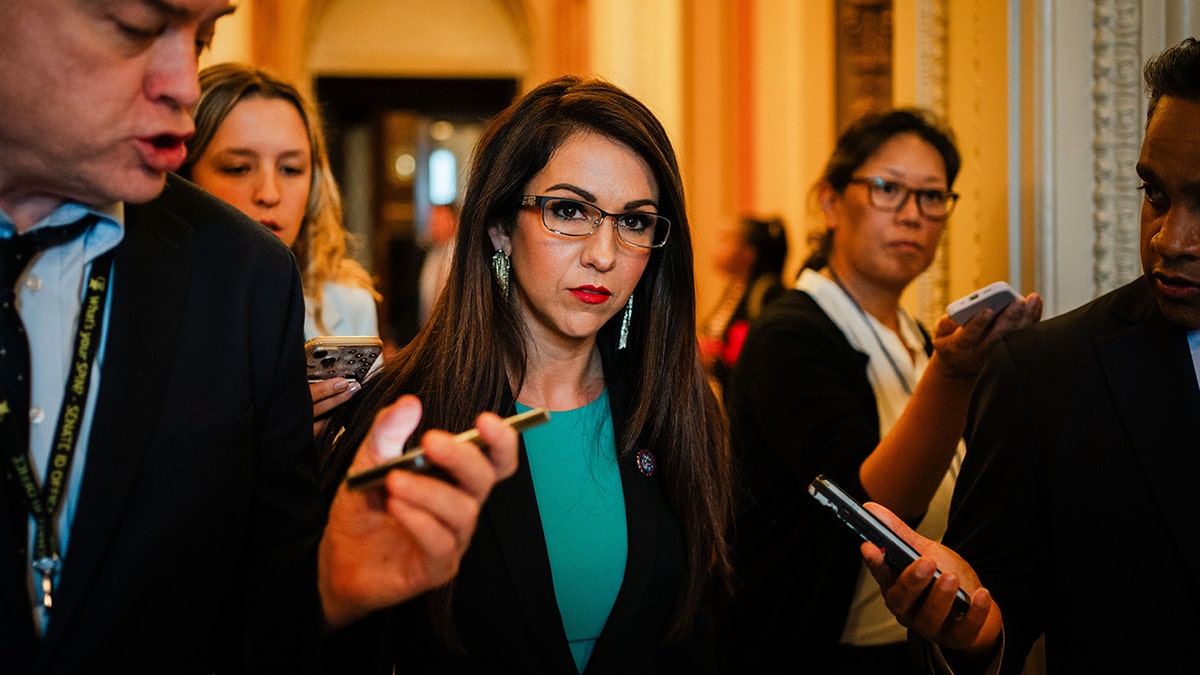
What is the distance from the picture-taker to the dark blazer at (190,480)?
3.97ft

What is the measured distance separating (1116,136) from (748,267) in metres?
2.65

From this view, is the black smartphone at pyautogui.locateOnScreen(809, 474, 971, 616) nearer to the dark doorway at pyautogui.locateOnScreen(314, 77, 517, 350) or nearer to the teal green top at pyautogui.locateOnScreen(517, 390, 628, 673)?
the teal green top at pyautogui.locateOnScreen(517, 390, 628, 673)

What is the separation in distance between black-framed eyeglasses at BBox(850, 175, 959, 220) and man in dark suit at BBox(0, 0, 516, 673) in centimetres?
174

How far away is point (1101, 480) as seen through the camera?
5.37ft

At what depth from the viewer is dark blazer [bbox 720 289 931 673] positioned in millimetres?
2322

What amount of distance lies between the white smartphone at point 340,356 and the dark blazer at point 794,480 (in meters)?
0.97

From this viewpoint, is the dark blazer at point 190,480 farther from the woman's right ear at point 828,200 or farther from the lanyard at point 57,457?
the woman's right ear at point 828,200

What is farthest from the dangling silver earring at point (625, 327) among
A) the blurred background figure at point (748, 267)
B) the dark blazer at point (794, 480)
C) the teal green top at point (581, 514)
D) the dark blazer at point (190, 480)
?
the blurred background figure at point (748, 267)

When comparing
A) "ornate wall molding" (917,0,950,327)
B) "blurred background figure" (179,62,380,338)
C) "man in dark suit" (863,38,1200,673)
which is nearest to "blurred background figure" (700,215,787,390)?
"ornate wall molding" (917,0,950,327)

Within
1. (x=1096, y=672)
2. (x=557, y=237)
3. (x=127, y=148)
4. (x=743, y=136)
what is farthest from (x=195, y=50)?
(x=743, y=136)

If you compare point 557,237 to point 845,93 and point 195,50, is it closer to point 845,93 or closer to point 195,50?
point 195,50

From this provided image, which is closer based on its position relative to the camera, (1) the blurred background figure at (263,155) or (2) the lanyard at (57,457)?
(2) the lanyard at (57,457)

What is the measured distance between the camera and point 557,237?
188 centimetres

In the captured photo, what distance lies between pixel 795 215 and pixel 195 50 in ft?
14.0
